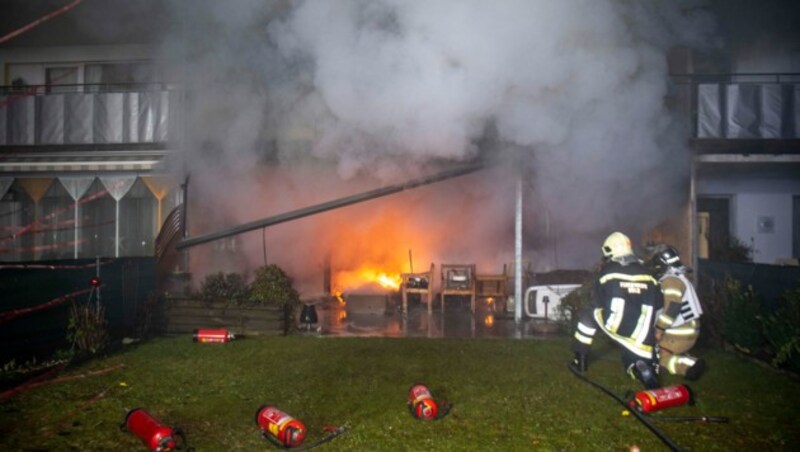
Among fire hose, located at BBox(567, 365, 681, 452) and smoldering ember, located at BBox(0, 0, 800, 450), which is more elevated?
smoldering ember, located at BBox(0, 0, 800, 450)

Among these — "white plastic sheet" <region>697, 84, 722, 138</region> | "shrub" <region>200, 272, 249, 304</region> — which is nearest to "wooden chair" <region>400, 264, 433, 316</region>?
"shrub" <region>200, 272, 249, 304</region>

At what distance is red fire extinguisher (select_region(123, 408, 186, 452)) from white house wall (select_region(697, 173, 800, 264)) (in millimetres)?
12497

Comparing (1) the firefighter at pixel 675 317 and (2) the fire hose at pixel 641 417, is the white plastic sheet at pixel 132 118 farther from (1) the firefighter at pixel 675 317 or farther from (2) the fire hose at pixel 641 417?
(1) the firefighter at pixel 675 317

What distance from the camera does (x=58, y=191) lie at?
42.4 ft

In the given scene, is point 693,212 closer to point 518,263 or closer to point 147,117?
point 518,263

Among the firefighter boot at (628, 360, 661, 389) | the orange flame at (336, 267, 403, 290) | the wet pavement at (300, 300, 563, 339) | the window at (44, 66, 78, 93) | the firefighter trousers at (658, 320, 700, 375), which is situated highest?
the window at (44, 66, 78, 93)

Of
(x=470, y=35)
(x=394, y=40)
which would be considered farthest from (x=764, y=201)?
(x=394, y=40)

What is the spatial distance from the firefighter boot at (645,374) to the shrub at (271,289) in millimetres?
5200

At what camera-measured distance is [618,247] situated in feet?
19.5

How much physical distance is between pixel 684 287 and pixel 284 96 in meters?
6.74

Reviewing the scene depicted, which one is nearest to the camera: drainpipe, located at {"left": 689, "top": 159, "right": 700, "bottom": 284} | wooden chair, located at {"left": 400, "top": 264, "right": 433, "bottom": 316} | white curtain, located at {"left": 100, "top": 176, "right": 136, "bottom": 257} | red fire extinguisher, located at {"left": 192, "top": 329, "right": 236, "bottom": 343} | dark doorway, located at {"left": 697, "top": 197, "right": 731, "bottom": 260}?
red fire extinguisher, located at {"left": 192, "top": 329, "right": 236, "bottom": 343}

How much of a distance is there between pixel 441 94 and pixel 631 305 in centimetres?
381

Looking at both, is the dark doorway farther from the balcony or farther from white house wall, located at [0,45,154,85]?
white house wall, located at [0,45,154,85]

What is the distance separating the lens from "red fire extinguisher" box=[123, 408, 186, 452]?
3.94m
